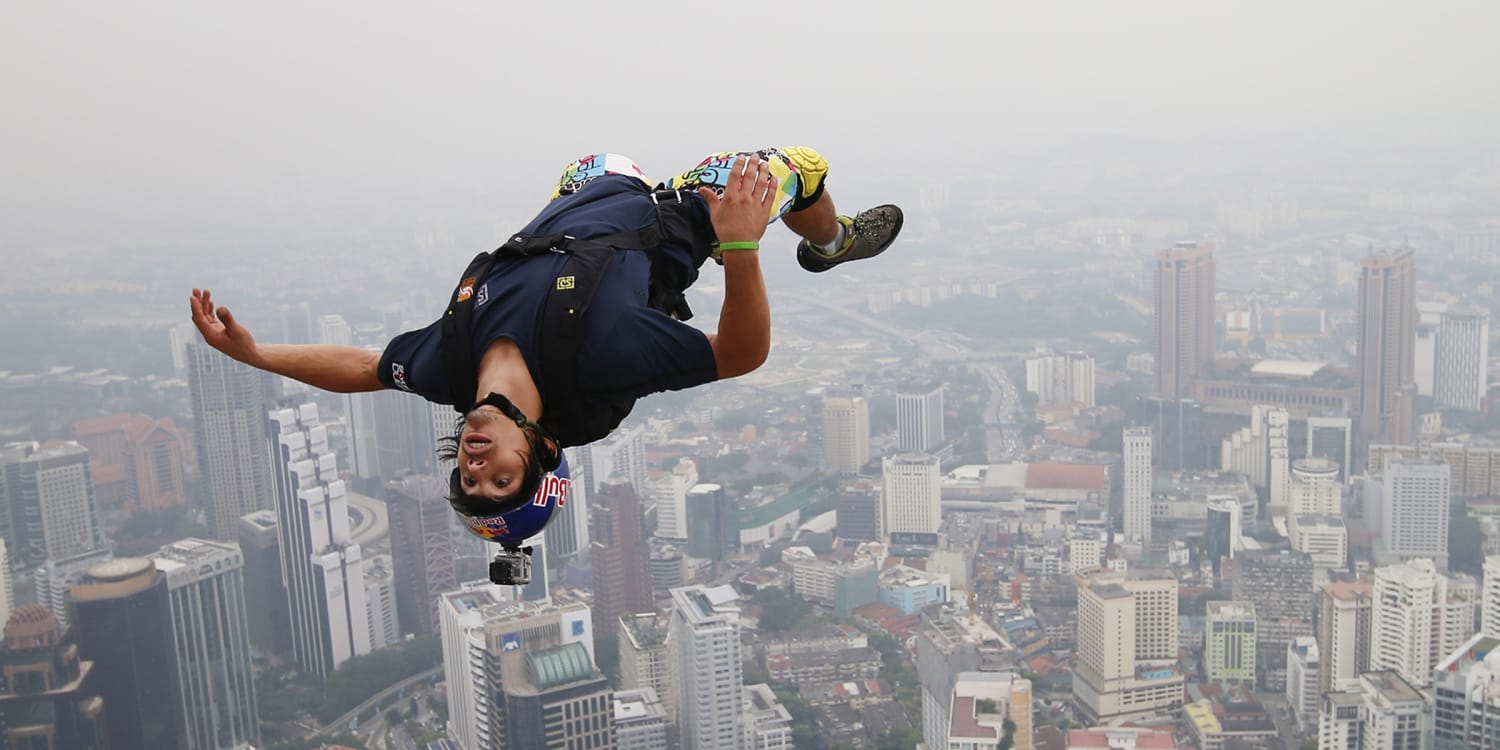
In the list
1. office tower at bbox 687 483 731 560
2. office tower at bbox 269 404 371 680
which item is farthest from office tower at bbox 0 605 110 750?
office tower at bbox 687 483 731 560

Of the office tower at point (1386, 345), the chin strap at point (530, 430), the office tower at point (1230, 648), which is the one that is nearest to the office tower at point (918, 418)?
the office tower at point (1386, 345)

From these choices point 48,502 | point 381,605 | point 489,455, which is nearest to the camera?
point 489,455

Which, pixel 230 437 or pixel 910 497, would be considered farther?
pixel 910 497

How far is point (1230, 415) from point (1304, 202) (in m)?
5.12

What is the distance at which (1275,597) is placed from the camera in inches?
534

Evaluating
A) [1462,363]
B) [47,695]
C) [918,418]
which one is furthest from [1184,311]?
[47,695]

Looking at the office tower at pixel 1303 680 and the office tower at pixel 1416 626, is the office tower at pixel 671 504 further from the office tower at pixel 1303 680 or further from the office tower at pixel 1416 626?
the office tower at pixel 1416 626

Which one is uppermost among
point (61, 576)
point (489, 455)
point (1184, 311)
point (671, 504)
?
point (489, 455)

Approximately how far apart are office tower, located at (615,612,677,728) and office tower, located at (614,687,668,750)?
0.33 ft

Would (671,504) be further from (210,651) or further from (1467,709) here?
(1467,709)

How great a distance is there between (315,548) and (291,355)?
13.1 meters

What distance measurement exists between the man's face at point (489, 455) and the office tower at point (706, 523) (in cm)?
1391

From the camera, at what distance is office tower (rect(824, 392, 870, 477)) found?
17.2 metres

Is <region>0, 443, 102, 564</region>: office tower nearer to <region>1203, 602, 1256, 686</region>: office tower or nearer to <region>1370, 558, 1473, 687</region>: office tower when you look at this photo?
<region>1203, 602, 1256, 686</region>: office tower
